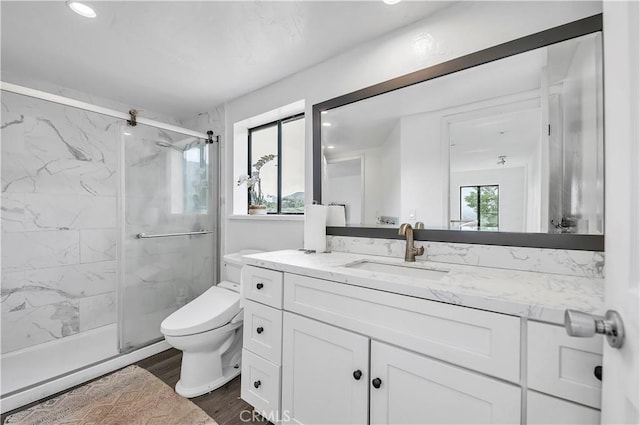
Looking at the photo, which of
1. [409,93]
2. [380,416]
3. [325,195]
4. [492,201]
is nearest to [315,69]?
[409,93]

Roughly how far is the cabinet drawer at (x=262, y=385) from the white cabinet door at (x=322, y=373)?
49mm

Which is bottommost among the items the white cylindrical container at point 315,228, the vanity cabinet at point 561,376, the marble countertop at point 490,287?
the vanity cabinet at point 561,376

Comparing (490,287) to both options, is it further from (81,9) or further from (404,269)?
(81,9)

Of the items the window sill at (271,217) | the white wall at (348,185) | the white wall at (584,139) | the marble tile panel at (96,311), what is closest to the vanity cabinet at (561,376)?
the white wall at (584,139)

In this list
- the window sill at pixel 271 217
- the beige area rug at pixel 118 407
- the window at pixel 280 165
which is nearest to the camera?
the beige area rug at pixel 118 407

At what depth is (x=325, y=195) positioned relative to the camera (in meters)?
1.82

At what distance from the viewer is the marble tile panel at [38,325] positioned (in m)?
2.03

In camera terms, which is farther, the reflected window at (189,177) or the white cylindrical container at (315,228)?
the reflected window at (189,177)

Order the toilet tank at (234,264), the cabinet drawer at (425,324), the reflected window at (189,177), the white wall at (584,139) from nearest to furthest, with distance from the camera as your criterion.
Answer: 1. the cabinet drawer at (425,324)
2. the white wall at (584,139)
3. the toilet tank at (234,264)
4. the reflected window at (189,177)

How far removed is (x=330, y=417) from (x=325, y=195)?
1183mm

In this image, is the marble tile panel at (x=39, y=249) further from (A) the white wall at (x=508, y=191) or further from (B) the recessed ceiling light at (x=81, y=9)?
(A) the white wall at (x=508, y=191)

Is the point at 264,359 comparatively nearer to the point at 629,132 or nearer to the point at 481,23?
the point at 629,132
